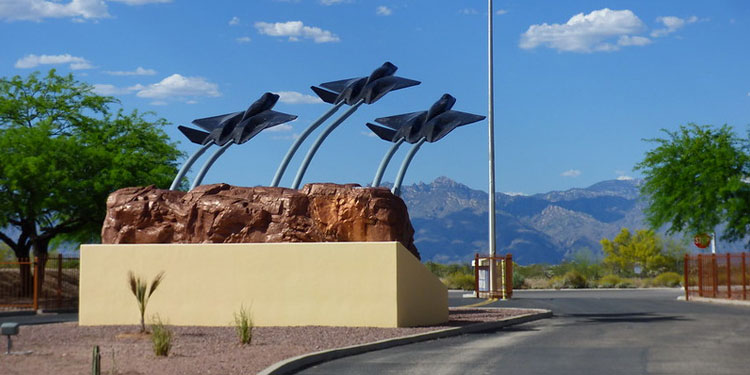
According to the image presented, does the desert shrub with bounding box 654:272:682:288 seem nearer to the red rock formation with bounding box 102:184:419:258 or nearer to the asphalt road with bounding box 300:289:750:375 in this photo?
the asphalt road with bounding box 300:289:750:375

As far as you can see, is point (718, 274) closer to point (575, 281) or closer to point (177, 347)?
point (575, 281)

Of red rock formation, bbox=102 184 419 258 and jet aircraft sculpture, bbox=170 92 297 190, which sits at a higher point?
jet aircraft sculpture, bbox=170 92 297 190

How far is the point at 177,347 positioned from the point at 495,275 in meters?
22.2

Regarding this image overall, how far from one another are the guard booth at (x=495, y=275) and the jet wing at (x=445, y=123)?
19.6 ft

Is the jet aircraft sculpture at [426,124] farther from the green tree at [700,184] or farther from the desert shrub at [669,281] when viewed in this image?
the desert shrub at [669,281]

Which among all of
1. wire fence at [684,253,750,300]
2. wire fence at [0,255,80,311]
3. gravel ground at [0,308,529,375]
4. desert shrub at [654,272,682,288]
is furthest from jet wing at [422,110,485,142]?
desert shrub at [654,272,682,288]

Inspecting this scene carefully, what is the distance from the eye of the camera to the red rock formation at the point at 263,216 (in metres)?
24.1

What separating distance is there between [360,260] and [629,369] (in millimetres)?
8914

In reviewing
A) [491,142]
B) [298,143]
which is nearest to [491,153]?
[491,142]

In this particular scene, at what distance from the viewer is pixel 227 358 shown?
50.4 ft

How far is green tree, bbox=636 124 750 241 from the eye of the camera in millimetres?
38906

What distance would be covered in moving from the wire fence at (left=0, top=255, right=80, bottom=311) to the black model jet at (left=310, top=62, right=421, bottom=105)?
10930 mm

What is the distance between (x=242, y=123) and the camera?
32125 mm

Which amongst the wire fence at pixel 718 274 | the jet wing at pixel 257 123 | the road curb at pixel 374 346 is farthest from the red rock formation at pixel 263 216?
the wire fence at pixel 718 274
